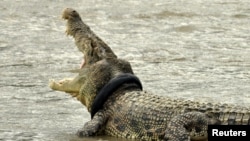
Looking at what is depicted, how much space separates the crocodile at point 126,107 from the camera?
8.34 m

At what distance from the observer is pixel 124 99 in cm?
903

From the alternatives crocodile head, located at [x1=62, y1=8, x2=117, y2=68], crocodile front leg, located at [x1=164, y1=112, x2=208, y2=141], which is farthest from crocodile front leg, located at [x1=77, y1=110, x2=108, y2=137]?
crocodile front leg, located at [x1=164, y1=112, x2=208, y2=141]

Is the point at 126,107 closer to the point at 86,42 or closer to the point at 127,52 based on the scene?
the point at 86,42

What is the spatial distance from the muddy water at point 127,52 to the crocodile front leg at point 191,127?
721 millimetres

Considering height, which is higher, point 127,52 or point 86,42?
point 86,42

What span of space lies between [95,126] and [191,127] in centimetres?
102

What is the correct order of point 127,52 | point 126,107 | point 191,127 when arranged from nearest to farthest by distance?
point 191,127 < point 126,107 < point 127,52

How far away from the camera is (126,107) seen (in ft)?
29.3

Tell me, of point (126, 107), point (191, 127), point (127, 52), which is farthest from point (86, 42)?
point (127, 52)

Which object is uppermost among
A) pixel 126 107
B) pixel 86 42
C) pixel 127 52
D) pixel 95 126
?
pixel 86 42

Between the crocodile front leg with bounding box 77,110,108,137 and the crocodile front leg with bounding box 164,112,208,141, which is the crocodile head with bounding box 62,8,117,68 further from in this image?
the crocodile front leg with bounding box 164,112,208,141

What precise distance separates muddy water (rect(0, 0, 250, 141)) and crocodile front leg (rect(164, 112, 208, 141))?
72 centimetres

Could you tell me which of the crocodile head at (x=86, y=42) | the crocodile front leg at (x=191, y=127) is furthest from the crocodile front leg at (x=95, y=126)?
the crocodile front leg at (x=191, y=127)

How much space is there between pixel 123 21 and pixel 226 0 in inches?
115
